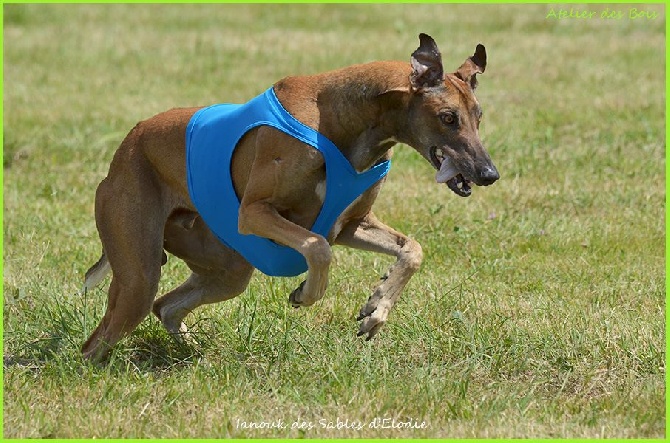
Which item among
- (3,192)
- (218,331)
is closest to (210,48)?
(3,192)

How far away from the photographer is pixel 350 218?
610cm

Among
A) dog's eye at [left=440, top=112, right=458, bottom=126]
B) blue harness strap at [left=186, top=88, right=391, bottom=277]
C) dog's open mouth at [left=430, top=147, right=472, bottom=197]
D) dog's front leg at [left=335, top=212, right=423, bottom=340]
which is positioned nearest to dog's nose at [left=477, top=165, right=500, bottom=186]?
dog's open mouth at [left=430, top=147, right=472, bottom=197]

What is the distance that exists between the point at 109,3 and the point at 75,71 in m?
4.36

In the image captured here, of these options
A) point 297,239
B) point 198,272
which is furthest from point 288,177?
point 198,272

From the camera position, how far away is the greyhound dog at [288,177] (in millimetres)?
5547

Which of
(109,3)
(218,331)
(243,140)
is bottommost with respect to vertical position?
(109,3)

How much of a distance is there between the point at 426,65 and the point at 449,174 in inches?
20.1

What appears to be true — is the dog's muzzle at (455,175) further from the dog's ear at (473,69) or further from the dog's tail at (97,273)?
the dog's tail at (97,273)

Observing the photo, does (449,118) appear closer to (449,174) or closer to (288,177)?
(449,174)

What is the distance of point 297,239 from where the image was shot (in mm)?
5543

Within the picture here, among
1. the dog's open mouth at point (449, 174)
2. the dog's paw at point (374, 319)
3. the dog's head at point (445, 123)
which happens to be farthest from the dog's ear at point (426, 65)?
the dog's paw at point (374, 319)

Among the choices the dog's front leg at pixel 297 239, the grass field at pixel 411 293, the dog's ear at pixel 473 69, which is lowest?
the grass field at pixel 411 293

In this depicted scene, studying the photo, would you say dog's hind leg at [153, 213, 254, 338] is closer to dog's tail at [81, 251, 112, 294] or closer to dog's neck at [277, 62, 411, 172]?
dog's tail at [81, 251, 112, 294]

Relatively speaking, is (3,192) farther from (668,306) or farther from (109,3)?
(109,3)
